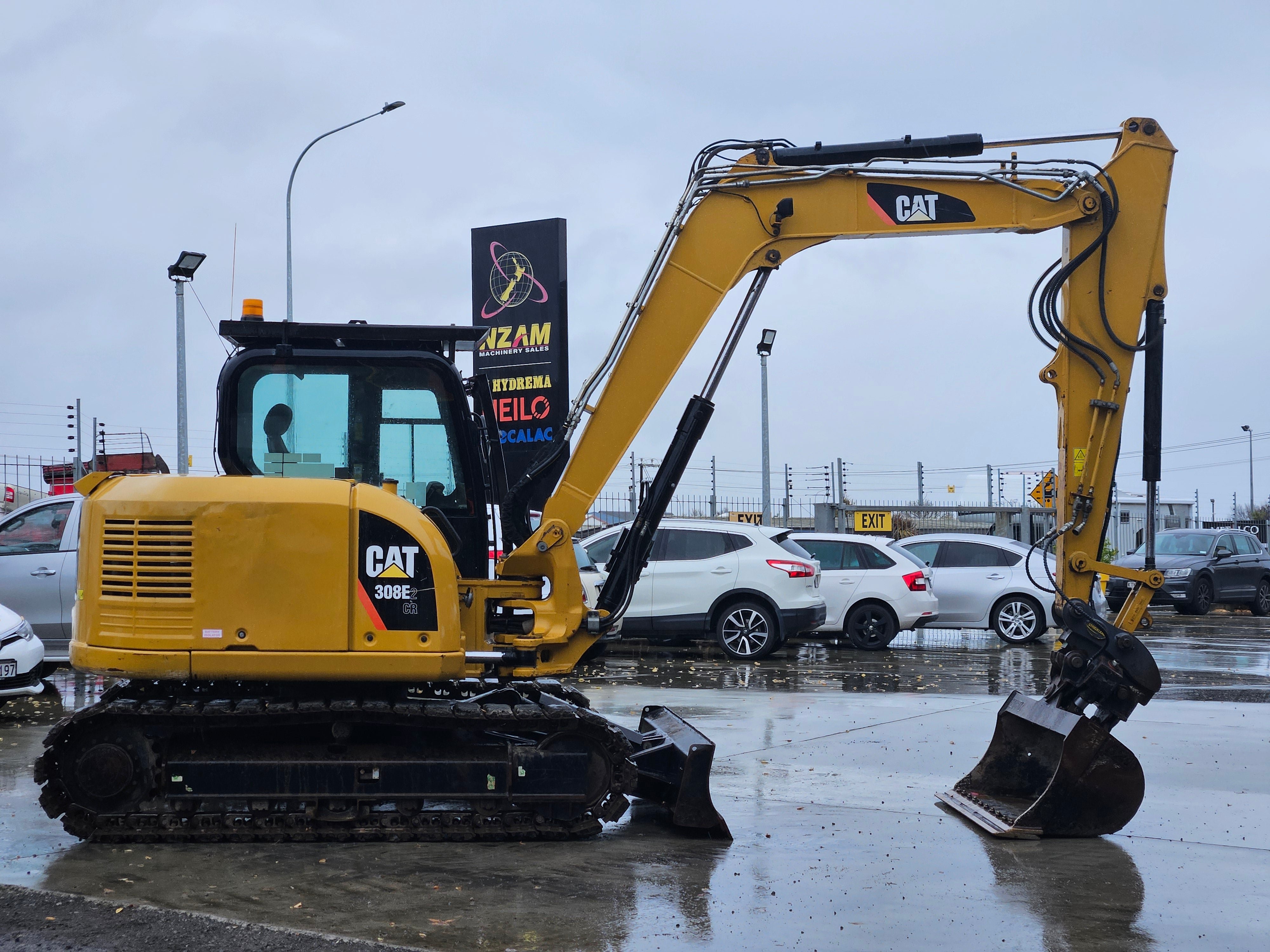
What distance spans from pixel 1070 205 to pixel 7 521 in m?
10.9

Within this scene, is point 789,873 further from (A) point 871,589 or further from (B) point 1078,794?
(A) point 871,589

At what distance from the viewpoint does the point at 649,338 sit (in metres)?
6.91

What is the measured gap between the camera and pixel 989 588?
1766 centimetres

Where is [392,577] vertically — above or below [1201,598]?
above

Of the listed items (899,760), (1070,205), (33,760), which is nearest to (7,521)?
(33,760)

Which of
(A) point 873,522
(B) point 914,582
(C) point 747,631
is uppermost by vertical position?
(A) point 873,522

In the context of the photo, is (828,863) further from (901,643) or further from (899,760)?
(901,643)

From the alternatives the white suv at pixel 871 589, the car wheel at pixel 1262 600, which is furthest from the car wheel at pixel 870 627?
the car wheel at pixel 1262 600

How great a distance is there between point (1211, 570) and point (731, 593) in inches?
528

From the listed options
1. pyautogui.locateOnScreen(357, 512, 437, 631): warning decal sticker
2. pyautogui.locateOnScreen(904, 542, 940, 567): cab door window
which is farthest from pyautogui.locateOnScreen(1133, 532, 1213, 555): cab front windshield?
pyautogui.locateOnScreen(357, 512, 437, 631): warning decal sticker

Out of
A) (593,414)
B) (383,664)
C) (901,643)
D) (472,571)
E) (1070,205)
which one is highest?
(1070,205)

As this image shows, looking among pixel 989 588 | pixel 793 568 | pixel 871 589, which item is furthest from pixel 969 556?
pixel 793 568

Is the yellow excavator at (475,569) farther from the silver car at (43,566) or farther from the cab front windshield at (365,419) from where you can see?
the silver car at (43,566)

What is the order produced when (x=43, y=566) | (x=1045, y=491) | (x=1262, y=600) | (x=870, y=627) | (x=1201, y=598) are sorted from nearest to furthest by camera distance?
(x=43, y=566) < (x=870, y=627) < (x=1201, y=598) < (x=1262, y=600) < (x=1045, y=491)
